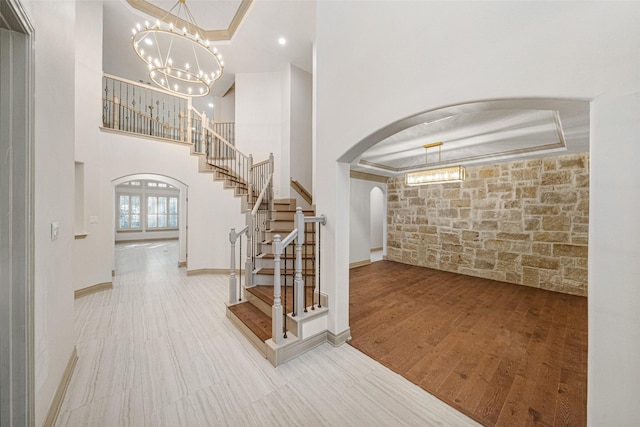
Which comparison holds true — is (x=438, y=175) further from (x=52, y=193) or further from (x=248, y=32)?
(x=248, y=32)

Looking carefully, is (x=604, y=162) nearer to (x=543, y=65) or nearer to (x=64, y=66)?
(x=543, y=65)

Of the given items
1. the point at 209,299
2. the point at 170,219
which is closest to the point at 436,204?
the point at 209,299

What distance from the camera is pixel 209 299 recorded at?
3.62 metres

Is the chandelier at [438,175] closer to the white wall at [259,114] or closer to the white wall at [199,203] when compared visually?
the white wall at [259,114]

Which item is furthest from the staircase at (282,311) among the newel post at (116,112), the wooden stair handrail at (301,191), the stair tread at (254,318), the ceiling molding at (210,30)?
the ceiling molding at (210,30)

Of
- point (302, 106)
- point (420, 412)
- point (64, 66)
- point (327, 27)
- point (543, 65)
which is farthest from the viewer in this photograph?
point (302, 106)

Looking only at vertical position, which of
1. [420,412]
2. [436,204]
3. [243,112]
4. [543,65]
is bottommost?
[420,412]

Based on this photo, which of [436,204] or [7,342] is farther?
[436,204]

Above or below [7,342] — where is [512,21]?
above

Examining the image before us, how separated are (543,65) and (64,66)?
10.7ft

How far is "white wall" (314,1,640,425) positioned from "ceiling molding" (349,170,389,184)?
352 centimetres

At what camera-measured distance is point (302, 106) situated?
604cm

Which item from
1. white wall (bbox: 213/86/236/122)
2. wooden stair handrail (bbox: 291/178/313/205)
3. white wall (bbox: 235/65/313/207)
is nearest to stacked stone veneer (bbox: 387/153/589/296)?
wooden stair handrail (bbox: 291/178/313/205)

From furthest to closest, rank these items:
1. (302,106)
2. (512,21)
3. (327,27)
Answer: (302,106), (327,27), (512,21)
